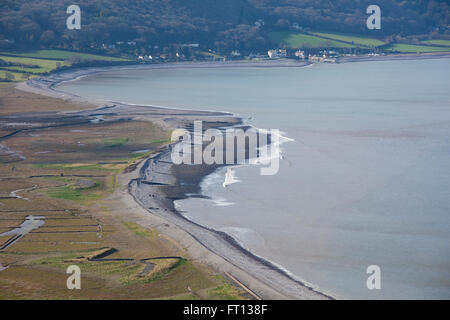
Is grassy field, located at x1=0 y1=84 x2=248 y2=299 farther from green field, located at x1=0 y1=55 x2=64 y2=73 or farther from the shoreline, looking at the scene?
green field, located at x1=0 y1=55 x2=64 y2=73

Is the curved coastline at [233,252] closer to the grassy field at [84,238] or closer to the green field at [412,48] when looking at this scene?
the grassy field at [84,238]

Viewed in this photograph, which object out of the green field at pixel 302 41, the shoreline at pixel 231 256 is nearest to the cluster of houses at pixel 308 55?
the green field at pixel 302 41

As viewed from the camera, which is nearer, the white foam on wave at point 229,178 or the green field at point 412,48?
the white foam on wave at point 229,178

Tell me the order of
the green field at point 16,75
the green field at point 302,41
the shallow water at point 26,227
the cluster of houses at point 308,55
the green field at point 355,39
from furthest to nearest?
the green field at point 355,39
the green field at point 302,41
the cluster of houses at point 308,55
the green field at point 16,75
the shallow water at point 26,227

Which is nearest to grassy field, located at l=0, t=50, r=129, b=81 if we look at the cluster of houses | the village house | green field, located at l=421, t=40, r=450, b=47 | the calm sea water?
the calm sea water
